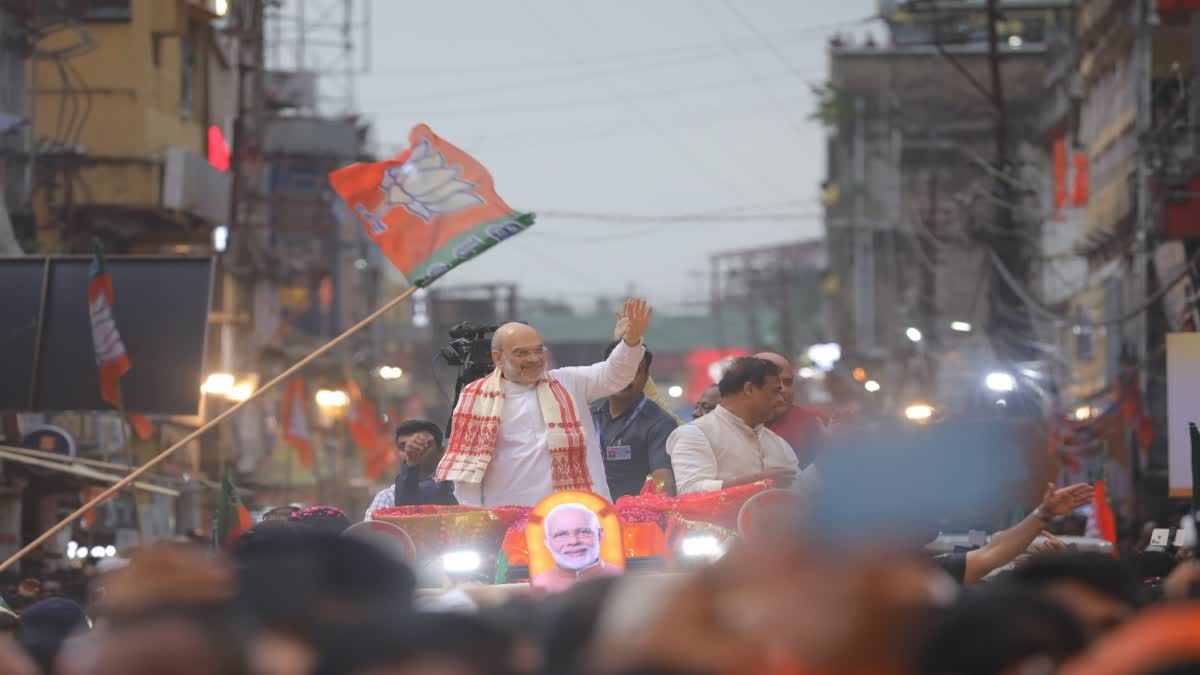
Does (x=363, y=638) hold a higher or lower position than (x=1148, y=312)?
higher

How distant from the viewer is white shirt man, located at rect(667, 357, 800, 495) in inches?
411

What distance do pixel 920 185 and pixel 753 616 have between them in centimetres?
6427

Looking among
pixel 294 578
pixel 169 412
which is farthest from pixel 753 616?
pixel 169 412

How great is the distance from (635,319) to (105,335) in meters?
8.33

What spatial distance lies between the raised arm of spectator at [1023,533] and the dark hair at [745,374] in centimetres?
172

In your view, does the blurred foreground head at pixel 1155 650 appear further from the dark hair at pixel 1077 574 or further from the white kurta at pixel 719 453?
the white kurta at pixel 719 453

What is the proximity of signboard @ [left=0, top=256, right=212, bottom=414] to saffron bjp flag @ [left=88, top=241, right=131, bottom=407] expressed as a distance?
0.26 meters

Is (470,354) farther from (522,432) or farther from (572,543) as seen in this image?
(572,543)

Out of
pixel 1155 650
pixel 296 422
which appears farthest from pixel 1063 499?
pixel 296 422

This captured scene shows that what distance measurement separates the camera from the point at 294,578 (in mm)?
4781

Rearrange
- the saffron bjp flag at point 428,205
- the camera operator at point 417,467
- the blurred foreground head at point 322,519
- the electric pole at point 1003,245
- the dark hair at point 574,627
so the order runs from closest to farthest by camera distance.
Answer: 1. the dark hair at point 574,627
2. the blurred foreground head at point 322,519
3. the saffron bjp flag at point 428,205
4. the camera operator at point 417,467
5. the electric pole at point 1003,245

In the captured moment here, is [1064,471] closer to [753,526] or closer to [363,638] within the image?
[753,526]

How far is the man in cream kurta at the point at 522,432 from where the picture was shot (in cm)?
1101

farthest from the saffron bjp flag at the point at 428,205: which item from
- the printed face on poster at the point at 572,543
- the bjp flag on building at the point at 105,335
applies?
the bjp flag on building at the point at 105,335
